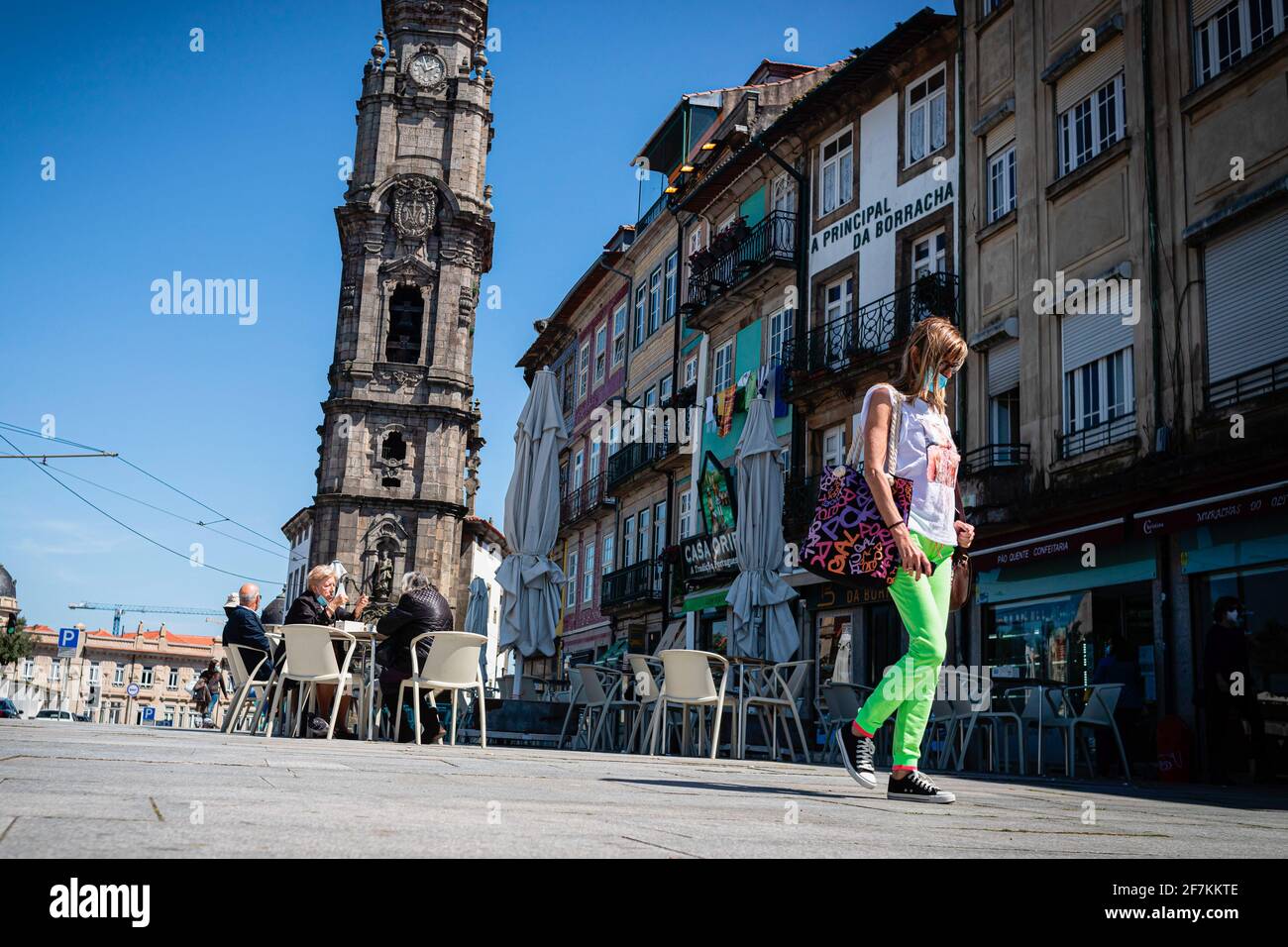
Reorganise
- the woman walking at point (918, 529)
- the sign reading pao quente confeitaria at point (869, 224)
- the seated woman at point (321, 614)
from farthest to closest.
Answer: the sign reading pao quente confeitaria at point (869, 224)
the seated woman at point (321, 614)
the woman walking at point (918, 529)

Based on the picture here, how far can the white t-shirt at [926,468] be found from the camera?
5.64 m

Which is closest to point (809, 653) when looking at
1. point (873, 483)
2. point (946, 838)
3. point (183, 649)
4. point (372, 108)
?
point (873, 483)

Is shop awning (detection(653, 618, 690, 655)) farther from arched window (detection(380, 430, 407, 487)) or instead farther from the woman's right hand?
arched window (detection(380, 430, 407, 487))

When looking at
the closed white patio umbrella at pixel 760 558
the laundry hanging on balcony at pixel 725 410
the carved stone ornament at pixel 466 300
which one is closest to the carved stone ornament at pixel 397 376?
the carved stone ornament at pixel 466 300

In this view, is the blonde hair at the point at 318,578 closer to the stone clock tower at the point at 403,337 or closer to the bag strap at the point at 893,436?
the bag strap at the point at 893,436

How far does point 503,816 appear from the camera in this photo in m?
3.36

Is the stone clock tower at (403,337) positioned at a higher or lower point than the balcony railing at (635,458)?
higher

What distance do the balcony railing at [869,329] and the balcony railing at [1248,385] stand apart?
22.1 ft

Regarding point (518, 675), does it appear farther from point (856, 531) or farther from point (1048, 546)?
point (856, 531)

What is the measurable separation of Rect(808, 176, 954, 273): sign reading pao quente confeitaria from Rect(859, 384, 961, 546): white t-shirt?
17654 mm

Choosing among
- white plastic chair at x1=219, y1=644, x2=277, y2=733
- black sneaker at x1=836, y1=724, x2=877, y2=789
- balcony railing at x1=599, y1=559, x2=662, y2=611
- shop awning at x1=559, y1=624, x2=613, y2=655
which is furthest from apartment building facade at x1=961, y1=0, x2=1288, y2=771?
shop awning at x1=559, y1=624, x2=613, y2=655

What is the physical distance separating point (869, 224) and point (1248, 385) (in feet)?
36.9

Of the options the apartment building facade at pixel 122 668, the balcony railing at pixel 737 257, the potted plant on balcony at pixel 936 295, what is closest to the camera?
the potted plant on balcony at pixel 936 295
